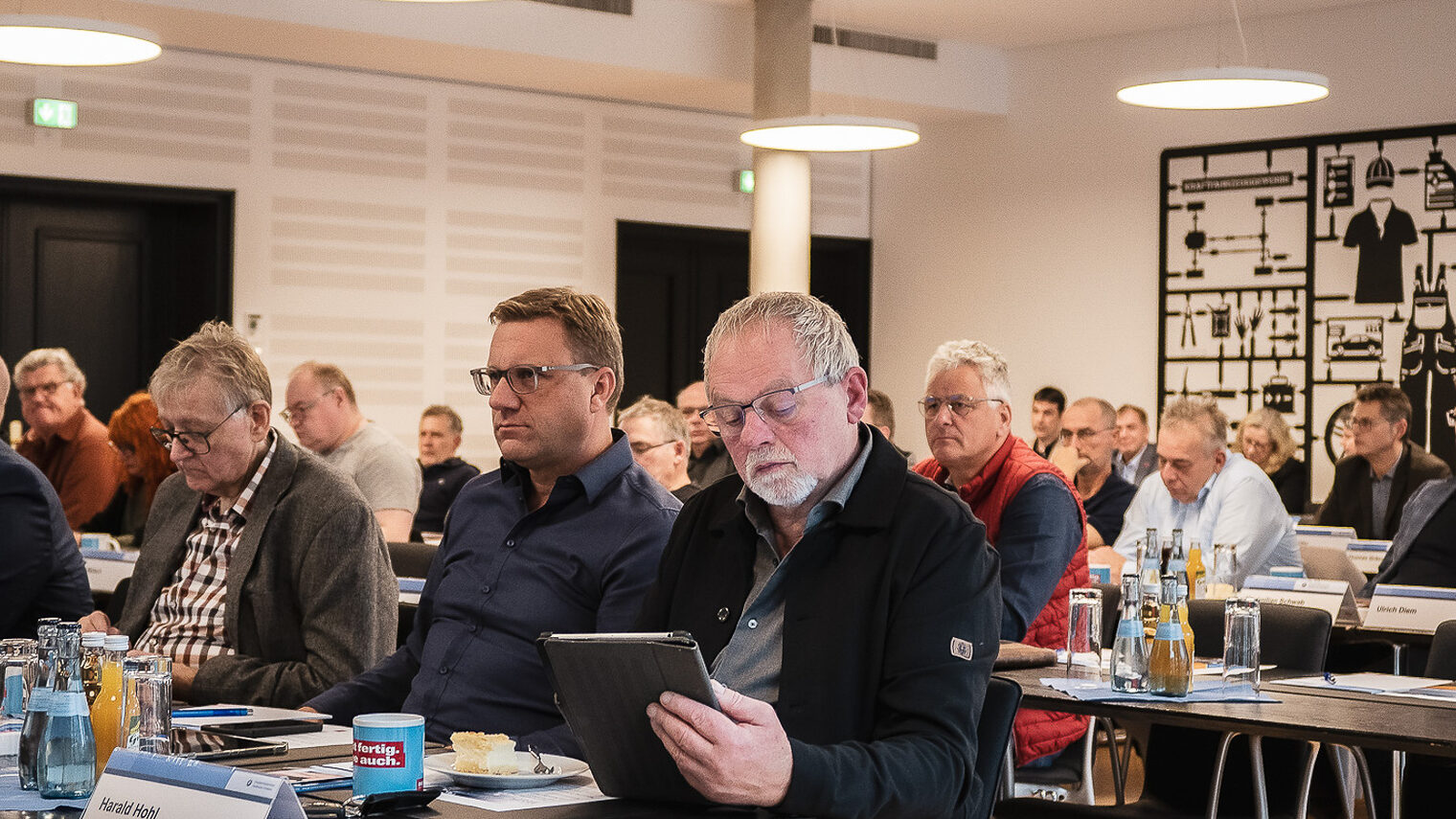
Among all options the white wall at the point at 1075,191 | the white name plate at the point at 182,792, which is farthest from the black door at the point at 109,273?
the white name plate at the point at 182,792

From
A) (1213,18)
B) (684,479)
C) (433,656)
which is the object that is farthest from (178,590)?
(1213,18)

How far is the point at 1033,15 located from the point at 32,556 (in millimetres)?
8003

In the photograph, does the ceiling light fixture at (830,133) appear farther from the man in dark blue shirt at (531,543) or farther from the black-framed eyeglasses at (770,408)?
the black-framed eyeglasses at (770,408)

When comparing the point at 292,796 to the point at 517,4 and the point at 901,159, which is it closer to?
the point at 517,4

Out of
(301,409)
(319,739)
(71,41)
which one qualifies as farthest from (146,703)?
(71,41)

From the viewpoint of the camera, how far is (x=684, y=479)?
6238mm

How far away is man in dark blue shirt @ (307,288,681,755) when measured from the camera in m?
2.89

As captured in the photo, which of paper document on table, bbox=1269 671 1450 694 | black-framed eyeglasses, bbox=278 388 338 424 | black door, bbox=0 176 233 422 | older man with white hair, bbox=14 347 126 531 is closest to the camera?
paper document on table, bbox=1269 671 1450 694

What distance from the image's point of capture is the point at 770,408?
94.3 inches

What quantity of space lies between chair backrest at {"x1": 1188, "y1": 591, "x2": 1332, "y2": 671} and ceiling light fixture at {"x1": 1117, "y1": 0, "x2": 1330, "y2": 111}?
292 cm

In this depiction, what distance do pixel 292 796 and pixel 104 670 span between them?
2.23 feet

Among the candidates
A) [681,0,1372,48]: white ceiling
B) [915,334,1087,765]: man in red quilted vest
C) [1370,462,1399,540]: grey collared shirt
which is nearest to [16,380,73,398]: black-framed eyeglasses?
[681,0,1372,48]: white ceiling

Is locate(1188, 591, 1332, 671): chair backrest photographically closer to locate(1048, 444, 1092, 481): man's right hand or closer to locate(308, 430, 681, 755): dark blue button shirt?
locate(308, 430, 681, 755): dark blue button shirt

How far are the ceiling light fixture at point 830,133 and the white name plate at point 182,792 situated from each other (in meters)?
6.40
